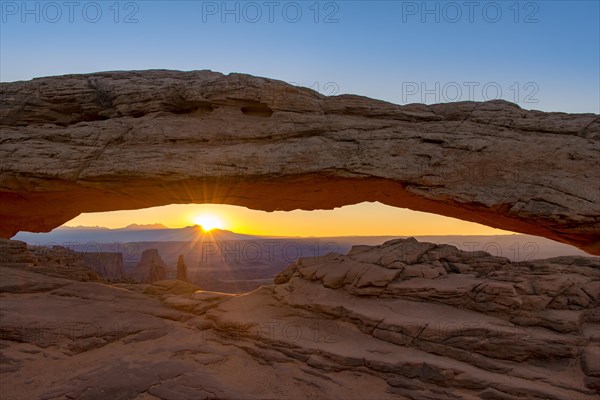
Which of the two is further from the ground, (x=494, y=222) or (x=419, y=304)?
A: (x=494, y=222)

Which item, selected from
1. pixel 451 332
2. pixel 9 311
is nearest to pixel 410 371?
pixel 451 332

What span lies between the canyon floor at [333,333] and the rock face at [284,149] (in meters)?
2.48

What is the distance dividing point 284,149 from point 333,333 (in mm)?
6987

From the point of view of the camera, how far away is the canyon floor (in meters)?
10.0

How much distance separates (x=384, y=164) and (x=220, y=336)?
8590 millimetres

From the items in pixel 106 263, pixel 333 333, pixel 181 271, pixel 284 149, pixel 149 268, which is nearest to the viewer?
pixel 333 333

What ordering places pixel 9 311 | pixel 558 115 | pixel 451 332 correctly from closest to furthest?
pixel 451 332
pixel 9 311
pixel 558 115

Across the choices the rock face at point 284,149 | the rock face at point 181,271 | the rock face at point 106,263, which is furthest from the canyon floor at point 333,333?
the rock face at point 106,263

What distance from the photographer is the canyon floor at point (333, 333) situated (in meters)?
10.0

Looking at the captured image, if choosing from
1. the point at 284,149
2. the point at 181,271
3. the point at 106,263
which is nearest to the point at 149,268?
the point at 106,263

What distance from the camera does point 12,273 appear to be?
14469 millimetres

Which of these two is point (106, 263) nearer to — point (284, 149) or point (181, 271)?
point (181, 271)

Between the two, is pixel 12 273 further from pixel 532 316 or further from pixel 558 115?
pixel 558 115

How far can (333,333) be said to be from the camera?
1245 cm
